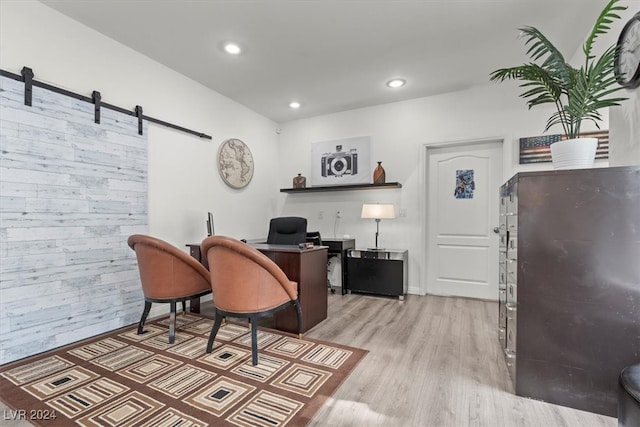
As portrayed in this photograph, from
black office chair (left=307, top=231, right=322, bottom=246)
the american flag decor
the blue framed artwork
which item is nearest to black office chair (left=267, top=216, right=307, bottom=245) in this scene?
black office chair (left=307, top=231, right=322, bottom=246)

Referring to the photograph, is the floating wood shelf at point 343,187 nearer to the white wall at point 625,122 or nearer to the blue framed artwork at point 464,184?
the blue framed artwork at point 464,184

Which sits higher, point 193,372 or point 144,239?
point 144,239

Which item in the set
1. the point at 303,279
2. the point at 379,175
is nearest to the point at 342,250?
the point at 379,175

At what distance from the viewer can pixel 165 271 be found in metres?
2.42

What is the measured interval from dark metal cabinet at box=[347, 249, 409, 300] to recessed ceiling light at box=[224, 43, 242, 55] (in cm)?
279

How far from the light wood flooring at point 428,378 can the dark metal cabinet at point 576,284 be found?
0.17m

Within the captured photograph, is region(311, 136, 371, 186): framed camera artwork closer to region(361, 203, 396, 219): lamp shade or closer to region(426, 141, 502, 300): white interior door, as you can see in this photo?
region(361, 203, 396, 219): lamp shade

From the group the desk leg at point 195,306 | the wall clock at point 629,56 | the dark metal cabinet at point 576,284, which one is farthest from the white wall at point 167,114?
the wall clock at point 629,56

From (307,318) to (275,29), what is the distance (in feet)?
8.80

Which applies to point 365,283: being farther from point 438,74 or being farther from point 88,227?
point 88,227

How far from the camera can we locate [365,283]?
4.02 m

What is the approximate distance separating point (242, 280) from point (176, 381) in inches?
29.4

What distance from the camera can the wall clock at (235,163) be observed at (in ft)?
13.1

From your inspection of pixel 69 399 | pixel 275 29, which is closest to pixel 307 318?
pixel 69 399
